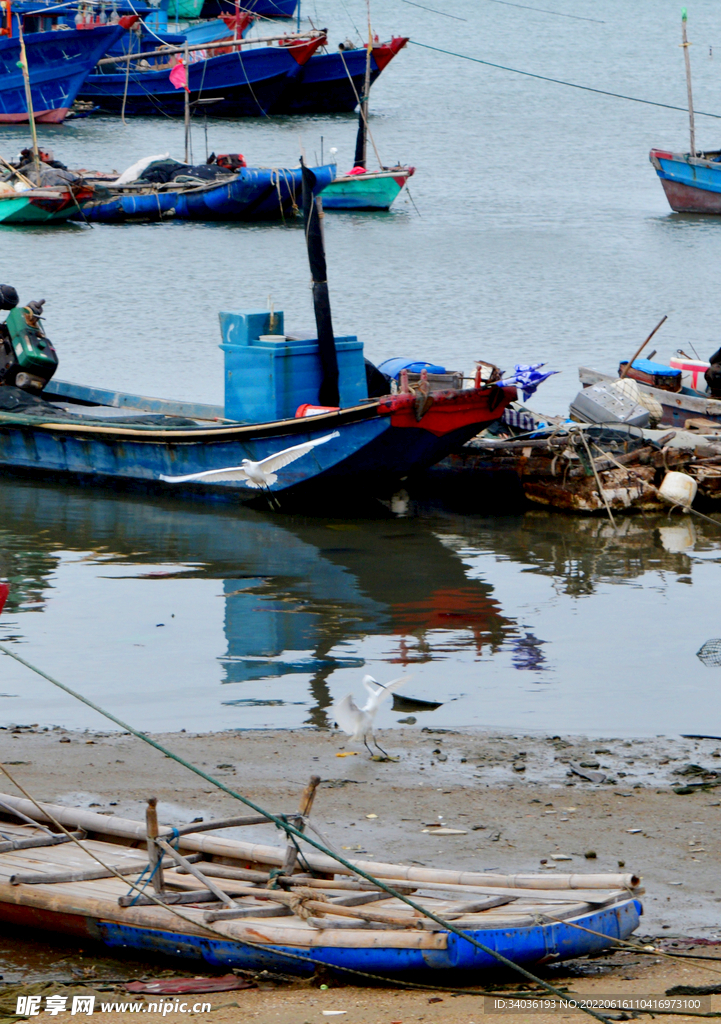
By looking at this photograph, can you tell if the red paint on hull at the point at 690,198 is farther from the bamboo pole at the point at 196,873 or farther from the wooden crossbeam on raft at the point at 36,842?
the bamboo pole at the point at 196,873

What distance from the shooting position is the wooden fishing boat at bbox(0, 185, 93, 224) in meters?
33.1

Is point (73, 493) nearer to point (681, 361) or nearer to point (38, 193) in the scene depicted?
point (681, 361)

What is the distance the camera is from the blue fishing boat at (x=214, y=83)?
54.5 meters

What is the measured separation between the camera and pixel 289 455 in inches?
525

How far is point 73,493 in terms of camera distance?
14859 mm

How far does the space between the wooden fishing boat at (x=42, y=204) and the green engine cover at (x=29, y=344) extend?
19.2 m

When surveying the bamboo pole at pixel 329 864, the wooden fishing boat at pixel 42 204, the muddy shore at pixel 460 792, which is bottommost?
the muddy shore at pixel 460 792

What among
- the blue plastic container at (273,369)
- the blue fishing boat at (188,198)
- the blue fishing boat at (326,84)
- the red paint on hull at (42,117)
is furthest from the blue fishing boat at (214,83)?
the blue plastic container at (273,369)

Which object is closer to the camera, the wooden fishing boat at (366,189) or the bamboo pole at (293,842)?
the bamboo pole at (293,842)

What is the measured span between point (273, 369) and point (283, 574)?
252cm

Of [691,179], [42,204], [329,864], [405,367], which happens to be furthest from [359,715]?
[691,179]

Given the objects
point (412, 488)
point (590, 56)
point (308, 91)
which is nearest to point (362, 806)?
point (412, 488)

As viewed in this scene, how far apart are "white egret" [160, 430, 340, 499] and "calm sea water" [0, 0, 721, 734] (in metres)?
0.44

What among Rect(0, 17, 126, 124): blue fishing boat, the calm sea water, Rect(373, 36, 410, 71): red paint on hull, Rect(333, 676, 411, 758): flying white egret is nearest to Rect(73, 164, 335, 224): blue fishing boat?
the calm sea water
